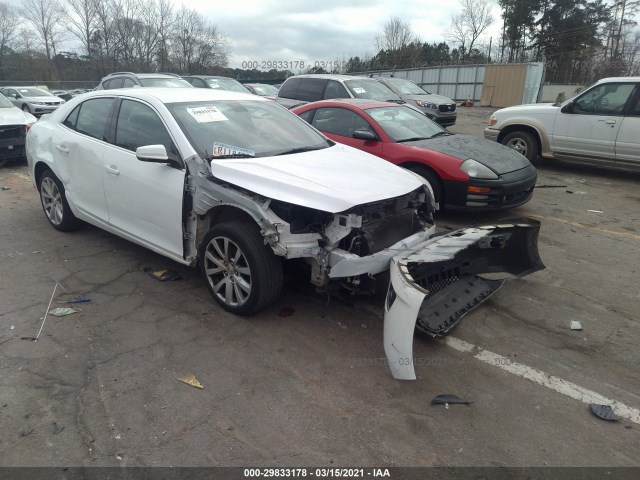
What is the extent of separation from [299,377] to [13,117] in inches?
383

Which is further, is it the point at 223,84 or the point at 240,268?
the point at 223,84

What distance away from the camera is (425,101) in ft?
46.0

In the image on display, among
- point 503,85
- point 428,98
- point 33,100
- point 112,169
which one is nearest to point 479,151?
point 112,169

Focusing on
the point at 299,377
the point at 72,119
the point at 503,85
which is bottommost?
the point at 299,377

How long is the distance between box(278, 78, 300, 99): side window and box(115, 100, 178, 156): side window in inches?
278

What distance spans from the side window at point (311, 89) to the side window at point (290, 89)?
0.11 m

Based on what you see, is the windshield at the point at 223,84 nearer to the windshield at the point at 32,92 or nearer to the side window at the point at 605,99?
the side window at the point at 605,99

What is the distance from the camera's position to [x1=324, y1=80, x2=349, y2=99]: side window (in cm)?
1057

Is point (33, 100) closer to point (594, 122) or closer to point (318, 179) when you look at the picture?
point (594, 122)

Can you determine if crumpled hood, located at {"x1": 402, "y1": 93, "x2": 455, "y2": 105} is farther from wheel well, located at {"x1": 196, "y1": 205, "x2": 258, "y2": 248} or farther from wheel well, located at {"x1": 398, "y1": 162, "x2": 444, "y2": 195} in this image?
wheel well, located at {"x1": 196, "y1": 205, "x2": 258, "y2": 248}

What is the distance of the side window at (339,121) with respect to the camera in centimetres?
675

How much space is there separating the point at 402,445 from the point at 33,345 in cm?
275

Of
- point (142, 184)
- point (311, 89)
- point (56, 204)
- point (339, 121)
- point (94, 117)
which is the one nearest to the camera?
point (142, 184)

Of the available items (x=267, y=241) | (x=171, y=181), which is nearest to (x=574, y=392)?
(x=267, y=241)
